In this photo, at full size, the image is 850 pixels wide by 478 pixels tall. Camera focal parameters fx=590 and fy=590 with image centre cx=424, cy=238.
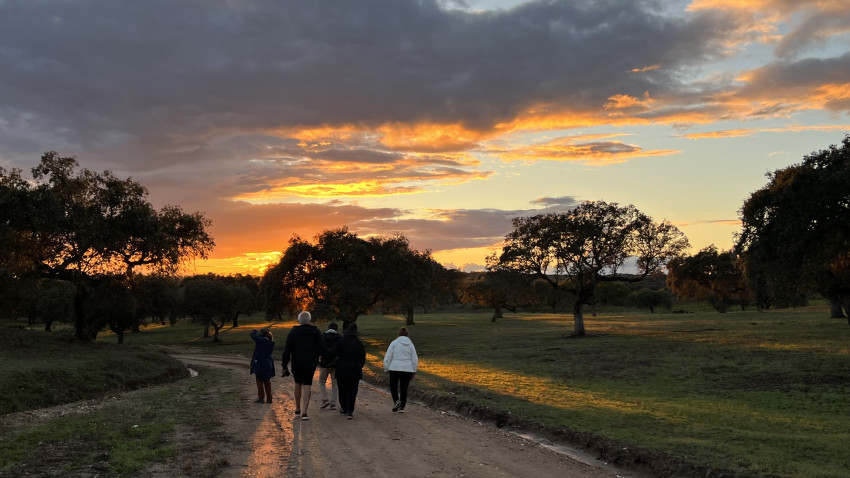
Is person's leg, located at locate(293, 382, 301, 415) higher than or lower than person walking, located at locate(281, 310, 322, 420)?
lower

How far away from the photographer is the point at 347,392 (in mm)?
15555

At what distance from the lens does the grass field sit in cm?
1150

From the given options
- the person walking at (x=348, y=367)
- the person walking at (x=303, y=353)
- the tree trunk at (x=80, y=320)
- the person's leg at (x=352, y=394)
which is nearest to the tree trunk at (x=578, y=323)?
the person walking at (x=348, y=367)

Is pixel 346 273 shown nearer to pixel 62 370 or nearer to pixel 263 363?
pixel 62 370

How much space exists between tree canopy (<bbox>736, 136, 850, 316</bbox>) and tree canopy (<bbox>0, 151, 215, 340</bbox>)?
34373 millimetres

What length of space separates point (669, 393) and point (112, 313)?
60.7m

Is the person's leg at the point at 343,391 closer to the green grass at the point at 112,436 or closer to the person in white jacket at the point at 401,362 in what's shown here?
the person in white jacket at the point at 401,362

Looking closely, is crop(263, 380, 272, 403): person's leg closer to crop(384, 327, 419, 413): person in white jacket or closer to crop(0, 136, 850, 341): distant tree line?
crop(384, 327, 419, 413): person in white jacket

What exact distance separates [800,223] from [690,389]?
13.3 meters

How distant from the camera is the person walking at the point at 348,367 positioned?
15482 millimetres

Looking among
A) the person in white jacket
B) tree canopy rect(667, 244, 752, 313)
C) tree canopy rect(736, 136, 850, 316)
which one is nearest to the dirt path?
the person in white jacket

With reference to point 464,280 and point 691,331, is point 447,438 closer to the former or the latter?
point 691,331

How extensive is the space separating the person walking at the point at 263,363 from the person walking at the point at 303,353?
190cm

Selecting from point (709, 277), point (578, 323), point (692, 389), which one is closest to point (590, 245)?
point (578, 323)
